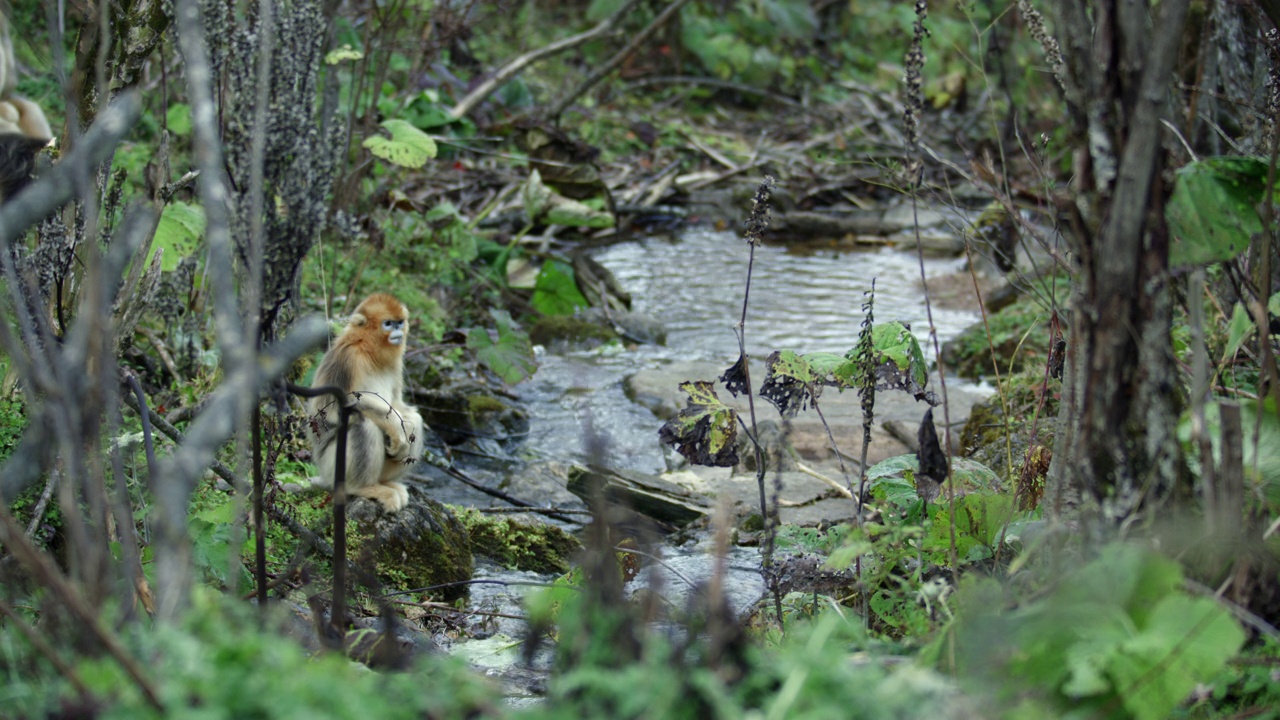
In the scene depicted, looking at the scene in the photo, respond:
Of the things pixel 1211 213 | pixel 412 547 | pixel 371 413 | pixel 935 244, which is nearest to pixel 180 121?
pixel 371 413

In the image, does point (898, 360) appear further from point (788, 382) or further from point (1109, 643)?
point (1109, 643)

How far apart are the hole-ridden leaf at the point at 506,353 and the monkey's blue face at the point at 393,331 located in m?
1.32

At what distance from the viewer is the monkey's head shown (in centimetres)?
433

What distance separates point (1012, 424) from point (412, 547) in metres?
2.44

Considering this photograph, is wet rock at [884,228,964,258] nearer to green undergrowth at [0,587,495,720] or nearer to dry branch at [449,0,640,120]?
dry branch at [449,0,640,120]

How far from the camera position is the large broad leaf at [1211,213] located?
203cm

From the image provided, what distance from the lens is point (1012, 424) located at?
14.2 ft

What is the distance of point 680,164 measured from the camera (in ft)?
36.1

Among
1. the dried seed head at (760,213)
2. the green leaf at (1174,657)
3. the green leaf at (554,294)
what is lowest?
the green leaf at (554,294)

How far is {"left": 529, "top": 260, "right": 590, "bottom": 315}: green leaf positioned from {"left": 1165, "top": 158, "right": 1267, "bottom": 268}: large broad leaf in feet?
17.8

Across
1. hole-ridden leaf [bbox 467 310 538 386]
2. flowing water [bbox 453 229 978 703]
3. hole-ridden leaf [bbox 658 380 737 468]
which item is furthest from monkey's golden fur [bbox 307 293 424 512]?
hole-ridden leaf [bbox 658 380 737 468]

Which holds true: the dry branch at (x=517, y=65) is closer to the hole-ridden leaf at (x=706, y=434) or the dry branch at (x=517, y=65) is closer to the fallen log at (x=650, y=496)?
the fallen log at (x=650, y=496)

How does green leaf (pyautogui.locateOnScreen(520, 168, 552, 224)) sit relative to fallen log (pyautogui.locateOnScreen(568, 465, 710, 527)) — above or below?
above

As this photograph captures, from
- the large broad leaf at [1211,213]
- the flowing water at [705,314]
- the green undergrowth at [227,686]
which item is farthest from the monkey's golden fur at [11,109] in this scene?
the flowing water at [705,314]
